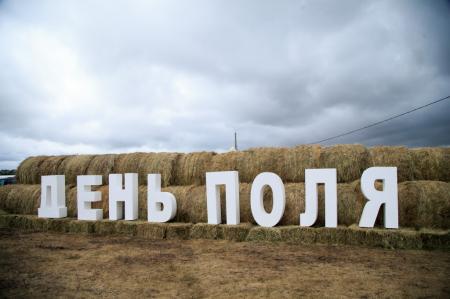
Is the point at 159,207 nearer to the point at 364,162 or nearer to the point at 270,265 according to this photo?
the point at 270,265

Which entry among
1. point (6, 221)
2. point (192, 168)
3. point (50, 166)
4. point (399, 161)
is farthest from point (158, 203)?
point (399, 161)

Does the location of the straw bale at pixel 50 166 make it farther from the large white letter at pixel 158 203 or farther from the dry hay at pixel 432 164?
the dry hay at pixel 432 164

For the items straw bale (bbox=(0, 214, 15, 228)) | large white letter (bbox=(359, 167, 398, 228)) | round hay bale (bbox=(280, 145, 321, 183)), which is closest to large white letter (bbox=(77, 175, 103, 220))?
straw bale (bbox=(0, 214, 15, 228))

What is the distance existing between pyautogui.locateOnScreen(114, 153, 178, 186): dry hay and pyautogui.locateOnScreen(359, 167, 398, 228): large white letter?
511cm

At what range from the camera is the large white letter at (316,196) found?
673cm

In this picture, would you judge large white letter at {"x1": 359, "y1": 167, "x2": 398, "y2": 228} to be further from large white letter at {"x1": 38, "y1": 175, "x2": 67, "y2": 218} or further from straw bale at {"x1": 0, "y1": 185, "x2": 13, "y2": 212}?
straw bale at {"x1": 0, "y1": 185, "x2": 13, "y2": 212}

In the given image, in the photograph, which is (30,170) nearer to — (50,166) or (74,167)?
(50,166)

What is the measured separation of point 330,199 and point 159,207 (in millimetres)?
4244

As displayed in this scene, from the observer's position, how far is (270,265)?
5.12 metres

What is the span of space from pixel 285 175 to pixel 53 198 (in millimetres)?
6536

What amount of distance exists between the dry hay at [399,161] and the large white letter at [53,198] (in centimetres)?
834

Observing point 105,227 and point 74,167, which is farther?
point 74,167

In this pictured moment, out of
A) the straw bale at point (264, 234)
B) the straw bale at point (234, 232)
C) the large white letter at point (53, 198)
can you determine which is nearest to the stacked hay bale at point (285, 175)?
the large white letter at point (53, 198)

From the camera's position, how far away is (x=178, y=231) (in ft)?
24.7
